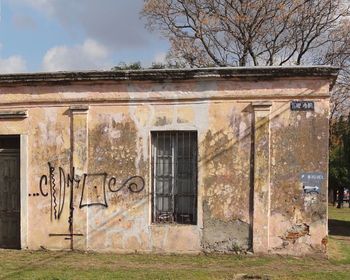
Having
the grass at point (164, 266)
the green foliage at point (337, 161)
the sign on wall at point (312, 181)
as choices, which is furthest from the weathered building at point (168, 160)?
the green foliage at point (337, 161)


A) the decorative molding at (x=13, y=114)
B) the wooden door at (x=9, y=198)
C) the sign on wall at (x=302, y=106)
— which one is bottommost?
the wooden door at (x=9, y=198)

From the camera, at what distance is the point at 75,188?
10.6m

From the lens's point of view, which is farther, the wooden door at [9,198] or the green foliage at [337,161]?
the green foliage at [337,161]

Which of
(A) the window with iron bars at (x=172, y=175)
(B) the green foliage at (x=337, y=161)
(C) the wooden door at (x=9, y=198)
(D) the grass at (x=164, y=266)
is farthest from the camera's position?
(B) the green foliage at (x=337, y=161)

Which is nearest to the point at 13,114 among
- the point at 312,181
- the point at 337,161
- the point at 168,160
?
the point at 168,160

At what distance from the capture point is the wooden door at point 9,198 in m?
11.0

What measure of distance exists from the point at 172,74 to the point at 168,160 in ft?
5.93

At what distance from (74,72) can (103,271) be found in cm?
428

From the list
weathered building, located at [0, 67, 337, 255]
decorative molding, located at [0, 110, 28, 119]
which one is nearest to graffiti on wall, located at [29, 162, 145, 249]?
weathered building, located at [0, 67, 337, 255]

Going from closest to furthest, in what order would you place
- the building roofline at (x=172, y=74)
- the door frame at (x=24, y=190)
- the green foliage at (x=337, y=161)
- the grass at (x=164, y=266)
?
the grass at (x=164, y=266) < the building roofline at (x=172, y=74) < the door frame at (x=24, y=190) < the green foliage at (x=337, y=161)

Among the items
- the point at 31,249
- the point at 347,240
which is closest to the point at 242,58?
the point at 347,240

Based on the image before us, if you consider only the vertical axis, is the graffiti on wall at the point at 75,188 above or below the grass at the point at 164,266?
above

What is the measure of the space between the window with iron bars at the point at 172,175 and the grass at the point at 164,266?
0.96m

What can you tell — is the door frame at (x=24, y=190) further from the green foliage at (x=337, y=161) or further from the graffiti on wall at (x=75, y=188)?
the green foliage at (x=337, y=161)
